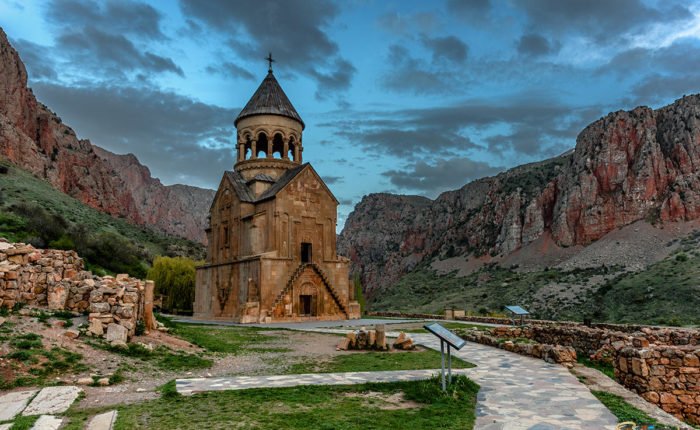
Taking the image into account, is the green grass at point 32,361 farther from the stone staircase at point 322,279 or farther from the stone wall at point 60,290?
the stone staircase at point 322,279

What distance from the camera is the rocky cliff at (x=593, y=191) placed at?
5719 centimetres

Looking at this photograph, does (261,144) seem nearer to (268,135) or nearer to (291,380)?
(268,135)

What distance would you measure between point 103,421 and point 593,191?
220 ft

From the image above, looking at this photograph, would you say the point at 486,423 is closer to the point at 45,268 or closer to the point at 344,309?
the point at 45,268

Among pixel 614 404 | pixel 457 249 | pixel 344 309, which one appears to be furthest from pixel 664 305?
pixel 457 249

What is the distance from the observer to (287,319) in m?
26.0

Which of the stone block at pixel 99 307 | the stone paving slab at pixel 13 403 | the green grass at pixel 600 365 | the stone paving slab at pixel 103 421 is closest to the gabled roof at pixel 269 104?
the stone block at pixel 99 307

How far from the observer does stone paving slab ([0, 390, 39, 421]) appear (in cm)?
596

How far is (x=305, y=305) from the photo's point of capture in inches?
1087

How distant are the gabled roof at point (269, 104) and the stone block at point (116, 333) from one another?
22748mm

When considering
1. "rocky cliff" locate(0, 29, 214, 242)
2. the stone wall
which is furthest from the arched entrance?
"rocky cliff" locate(0, 29, 214, 242)

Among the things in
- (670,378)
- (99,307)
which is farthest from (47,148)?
(670,378)

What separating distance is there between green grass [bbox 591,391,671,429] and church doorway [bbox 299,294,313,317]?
20.9 meters

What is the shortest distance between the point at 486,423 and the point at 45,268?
1017 centimetres
